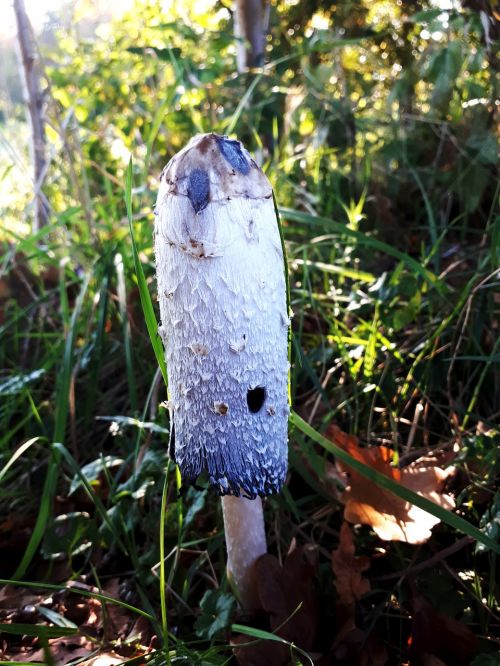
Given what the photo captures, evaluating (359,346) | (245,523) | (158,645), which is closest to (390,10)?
(359,346)

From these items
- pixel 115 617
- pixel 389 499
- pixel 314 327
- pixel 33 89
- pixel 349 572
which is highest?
pixel 33 89

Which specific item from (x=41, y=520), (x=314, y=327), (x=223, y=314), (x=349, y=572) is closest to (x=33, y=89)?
(x=314, y=327)

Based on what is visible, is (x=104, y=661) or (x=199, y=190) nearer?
(x=199, y=190)

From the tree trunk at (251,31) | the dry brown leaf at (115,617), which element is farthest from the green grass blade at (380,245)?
the tree trunk at (251,31)

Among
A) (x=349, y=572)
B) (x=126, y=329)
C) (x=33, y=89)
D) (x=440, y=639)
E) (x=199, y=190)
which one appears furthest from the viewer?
(x=33, y=89)

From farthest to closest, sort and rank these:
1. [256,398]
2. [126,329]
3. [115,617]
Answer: [126,329], [115,617], [256,398]

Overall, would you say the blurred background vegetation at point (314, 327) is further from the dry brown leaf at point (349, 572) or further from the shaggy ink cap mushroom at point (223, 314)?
the shaggy ink cap mushroom at point (223, 314)

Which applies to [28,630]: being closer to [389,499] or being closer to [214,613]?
[214,613]

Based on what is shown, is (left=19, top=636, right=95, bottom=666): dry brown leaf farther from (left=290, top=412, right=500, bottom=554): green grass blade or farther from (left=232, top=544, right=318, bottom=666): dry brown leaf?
(left=290, top=412, right=500, bottom=554): green grass blade
